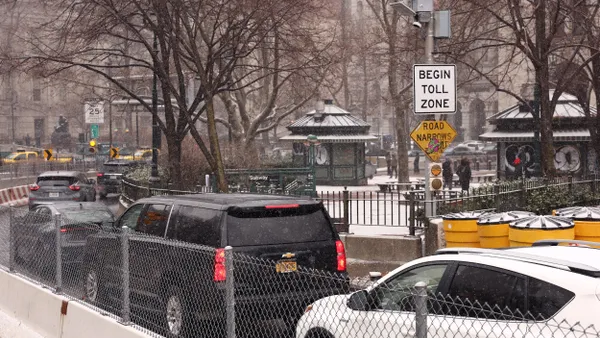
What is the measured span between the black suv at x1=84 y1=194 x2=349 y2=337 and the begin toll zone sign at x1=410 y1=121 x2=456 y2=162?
5.48 meters

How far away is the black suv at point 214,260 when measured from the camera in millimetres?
7805

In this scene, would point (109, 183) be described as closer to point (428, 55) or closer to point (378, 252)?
point (378, 252)

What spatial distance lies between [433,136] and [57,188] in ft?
64.1

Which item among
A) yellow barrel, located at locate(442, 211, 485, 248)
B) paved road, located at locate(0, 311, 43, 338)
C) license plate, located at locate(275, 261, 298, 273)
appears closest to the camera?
license plate, located at locate(275, 261, 298, 273)

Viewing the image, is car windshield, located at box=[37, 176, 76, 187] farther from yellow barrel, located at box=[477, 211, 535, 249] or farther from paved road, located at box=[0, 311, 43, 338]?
yellow barrel, located at box=[477, 211, 535, 249]

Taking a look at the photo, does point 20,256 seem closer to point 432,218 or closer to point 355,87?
point 432,218

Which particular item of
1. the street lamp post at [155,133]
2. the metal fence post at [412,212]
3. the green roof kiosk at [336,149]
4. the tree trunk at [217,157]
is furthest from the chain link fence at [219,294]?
the green roof kiosk at [336,149]

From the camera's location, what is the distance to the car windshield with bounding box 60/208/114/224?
16469 mm

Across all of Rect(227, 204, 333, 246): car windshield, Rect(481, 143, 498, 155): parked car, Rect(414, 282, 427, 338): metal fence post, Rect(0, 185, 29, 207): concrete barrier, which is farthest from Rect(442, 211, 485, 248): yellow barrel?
Rect(481, 143, 498, 155): parked car

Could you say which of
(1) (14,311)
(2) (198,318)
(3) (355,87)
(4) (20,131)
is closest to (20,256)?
(1) (14,311)

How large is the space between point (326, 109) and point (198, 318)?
34.5m

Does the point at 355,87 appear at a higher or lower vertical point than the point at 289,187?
higher

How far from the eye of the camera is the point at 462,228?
13.7 meters

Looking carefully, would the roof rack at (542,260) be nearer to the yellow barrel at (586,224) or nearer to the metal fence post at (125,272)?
the metal fence post at (125,272)
